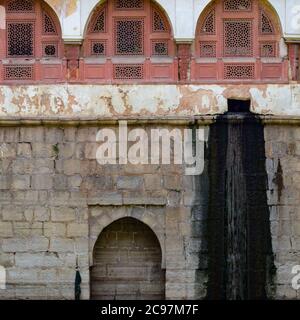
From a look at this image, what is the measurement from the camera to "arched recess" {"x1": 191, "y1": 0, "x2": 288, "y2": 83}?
1431cm

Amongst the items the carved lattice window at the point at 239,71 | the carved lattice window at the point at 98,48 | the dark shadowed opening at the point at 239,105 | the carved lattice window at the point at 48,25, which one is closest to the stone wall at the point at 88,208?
the dark shadowed opening at the point at 239,105

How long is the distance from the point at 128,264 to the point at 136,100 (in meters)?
Answer: 1.84

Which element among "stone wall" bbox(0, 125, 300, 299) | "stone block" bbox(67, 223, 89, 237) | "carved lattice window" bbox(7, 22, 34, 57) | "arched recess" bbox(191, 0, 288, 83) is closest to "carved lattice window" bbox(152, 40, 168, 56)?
"arched recess" bbox(191, 0, 288, 83)

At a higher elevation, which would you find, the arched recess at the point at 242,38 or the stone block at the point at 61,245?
the arched recess at the point at 242,38

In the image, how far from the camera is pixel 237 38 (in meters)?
14.3

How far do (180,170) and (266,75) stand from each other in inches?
58.8

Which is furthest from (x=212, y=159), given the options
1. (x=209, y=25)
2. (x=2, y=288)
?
(x=2, y=288)

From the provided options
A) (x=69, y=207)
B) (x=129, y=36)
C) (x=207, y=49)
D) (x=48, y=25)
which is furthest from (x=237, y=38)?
(x=69, y=207)

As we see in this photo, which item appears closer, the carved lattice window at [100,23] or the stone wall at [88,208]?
the stone wall at [88,208]

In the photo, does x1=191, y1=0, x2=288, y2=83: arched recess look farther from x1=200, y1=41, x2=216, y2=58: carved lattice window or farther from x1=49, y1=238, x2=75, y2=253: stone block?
x1=49, y1=238, x2=75, y2=253: stone block

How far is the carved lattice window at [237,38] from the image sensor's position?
1432 centimetres

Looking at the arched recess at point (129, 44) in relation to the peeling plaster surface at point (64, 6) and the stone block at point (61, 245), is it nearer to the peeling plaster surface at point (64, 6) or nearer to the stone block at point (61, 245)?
the peeling plaster surface at point (64, 6)

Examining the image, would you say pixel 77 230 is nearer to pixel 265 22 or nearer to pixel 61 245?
pixel 61 245
